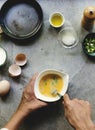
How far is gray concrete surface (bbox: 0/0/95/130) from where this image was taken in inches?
75.8

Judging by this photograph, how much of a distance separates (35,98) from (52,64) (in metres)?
0.27

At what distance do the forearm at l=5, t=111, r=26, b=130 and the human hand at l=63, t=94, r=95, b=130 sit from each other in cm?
26

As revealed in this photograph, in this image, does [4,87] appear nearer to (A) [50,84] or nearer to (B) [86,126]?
(A) [50,84]

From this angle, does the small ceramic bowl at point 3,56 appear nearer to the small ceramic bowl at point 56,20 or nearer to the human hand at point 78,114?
the small ceramic bowl at point 56,20

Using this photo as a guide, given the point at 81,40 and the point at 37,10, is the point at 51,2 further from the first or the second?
the point at 81,40

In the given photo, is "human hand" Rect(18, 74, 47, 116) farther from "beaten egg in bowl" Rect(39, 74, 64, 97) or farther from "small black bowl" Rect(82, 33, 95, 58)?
"small black bowl" Rect(82, 33, 95, 58)

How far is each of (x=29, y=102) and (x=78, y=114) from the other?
31 centimetres

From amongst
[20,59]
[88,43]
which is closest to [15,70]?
[20,59]

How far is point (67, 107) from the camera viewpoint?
1761 mm

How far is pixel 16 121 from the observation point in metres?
1.82

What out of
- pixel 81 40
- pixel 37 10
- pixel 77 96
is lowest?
pixel 77 96

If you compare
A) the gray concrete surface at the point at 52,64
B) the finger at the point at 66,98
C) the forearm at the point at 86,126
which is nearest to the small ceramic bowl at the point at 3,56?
the gray concrete surface at the point at 52,64

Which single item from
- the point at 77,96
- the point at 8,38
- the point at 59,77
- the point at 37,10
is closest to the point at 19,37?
the point at 8,38

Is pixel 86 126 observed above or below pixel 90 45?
below
